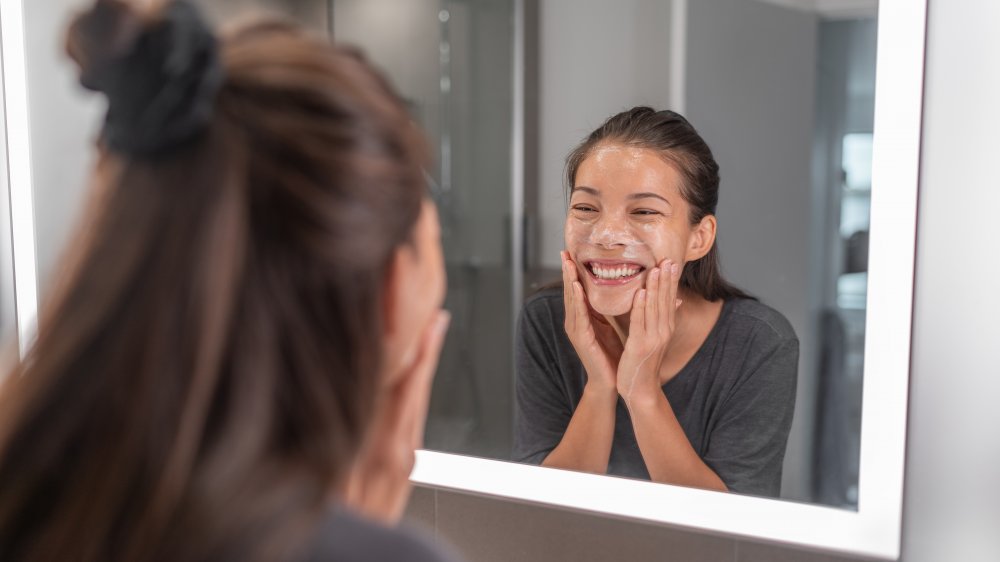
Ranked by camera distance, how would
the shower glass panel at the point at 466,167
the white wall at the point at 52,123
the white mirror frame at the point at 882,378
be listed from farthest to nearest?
the white wall at the point at 52,123 → the shower glass panel at the point at 466,167 → the white mirror frame at the point at 882,378

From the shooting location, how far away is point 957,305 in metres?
0.95

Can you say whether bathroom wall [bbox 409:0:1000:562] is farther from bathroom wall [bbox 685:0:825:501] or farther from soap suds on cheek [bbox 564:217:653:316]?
soap suds on cheek [bbox 564:217:653:316]

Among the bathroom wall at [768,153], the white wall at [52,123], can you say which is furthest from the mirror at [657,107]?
the white wall at [52,123]

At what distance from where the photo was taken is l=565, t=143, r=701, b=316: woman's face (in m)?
1.01

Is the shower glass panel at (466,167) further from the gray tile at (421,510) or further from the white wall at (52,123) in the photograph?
the white wall at (52,123)

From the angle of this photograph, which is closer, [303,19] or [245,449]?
[245,449]

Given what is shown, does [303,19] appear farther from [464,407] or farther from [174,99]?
[174,99]

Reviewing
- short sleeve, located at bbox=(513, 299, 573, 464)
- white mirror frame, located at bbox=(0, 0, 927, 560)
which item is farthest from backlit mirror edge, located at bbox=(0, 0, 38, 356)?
short sleeve, located at bbox=(513, 299, 573, 464)

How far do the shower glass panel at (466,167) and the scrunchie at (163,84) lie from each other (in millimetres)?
728

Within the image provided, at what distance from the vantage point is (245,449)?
411 millimetres

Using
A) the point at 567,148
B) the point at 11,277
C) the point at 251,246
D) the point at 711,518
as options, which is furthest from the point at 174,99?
the point at 11,277

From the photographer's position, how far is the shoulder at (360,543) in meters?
0.42

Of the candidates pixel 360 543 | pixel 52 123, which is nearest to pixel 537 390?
pixel 360 543

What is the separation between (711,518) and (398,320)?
660mm
